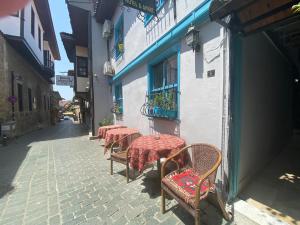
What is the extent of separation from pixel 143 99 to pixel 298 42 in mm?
4528

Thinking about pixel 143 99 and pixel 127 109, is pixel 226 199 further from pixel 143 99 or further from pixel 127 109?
pixel 127 109

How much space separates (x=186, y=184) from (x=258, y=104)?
1.95m

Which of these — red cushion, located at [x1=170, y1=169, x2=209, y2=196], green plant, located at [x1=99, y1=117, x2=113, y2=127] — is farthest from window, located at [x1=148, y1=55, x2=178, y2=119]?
green plant, located at [x1=99, y1=117, x2=113, y2=127]

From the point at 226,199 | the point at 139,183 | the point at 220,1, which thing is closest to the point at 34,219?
the point at 139,183

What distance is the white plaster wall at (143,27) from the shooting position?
11.8 feet

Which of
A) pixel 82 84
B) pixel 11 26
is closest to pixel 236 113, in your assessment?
pixel 82 84

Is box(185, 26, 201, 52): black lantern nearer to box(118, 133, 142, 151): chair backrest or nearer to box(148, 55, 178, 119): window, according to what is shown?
box(148, 55, 178, 119): window

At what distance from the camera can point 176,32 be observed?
3648 millimetres

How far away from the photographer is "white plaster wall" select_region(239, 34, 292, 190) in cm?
283

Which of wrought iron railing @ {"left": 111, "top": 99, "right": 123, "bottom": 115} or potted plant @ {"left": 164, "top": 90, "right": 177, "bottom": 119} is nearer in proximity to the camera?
potted plant @ {"left": 164, "top": 90, "right": 177, "bottom": 119}

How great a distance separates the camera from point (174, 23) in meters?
3.83

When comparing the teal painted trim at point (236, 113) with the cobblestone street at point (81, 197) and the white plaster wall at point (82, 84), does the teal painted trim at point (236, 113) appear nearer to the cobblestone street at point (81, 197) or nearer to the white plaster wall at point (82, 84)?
the cobblestone street at point (81, 197)

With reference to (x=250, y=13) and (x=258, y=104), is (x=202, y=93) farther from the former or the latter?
(x=250, y=13)

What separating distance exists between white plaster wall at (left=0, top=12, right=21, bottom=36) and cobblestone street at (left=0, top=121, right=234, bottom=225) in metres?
8.16
